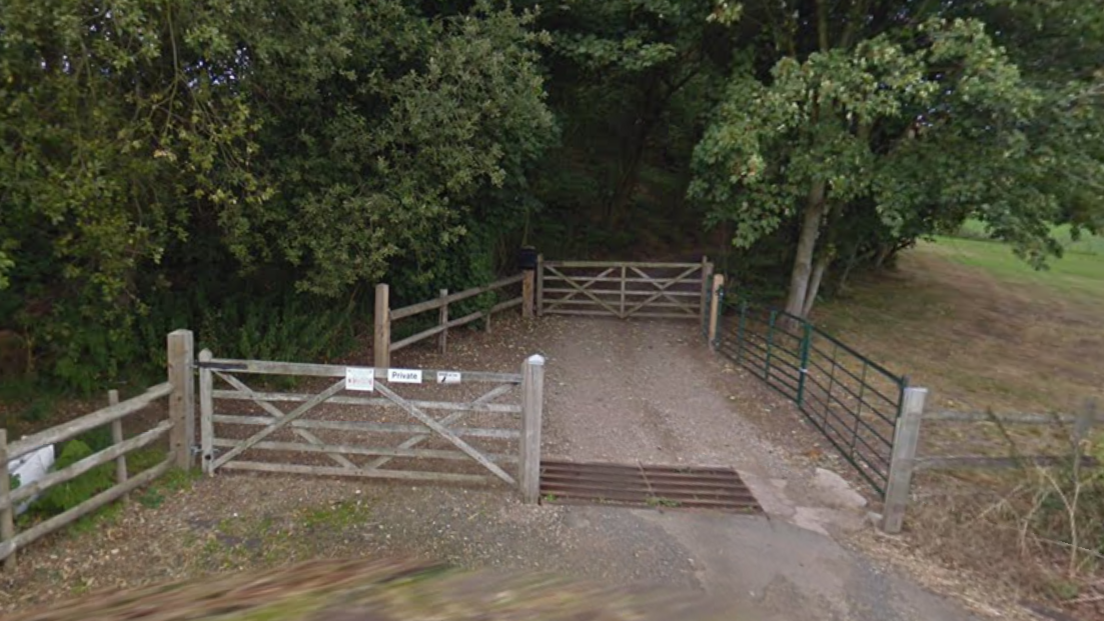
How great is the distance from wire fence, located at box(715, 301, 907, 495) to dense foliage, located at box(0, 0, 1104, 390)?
169cm

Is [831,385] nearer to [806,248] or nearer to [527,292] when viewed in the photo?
[806,248]

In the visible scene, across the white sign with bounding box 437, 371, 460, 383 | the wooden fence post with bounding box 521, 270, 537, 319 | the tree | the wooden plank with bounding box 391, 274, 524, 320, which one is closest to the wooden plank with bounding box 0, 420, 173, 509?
the white sign with bounding box 437, 371, 460, 383

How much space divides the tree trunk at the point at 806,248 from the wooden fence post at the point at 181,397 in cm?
993

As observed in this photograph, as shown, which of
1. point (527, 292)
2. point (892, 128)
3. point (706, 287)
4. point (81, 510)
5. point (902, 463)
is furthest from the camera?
point (527, 292)

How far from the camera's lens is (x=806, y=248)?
42.1ft

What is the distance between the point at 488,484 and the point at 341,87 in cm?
521

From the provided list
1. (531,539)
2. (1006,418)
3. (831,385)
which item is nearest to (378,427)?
(531,539)

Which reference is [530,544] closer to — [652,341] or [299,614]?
[299,614]

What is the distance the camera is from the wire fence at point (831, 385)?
22.3 ft

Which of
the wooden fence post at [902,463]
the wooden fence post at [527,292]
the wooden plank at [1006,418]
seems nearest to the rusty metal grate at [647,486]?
the wooden fence post at [902,463]

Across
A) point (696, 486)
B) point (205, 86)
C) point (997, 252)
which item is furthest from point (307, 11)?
point (997, 252)

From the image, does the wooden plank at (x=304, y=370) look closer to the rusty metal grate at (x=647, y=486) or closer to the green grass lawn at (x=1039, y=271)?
the rusty metal grate at (x=647, y=486)

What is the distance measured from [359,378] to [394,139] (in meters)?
3.45

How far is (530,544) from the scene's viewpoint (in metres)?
5.02
